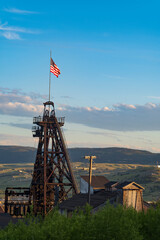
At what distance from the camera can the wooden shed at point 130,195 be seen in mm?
47906

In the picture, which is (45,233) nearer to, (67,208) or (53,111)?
(67,208)

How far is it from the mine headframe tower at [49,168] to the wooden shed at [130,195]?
17.2 m

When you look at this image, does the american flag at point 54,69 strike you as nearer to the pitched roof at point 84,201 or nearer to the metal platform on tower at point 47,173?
the metal platform on tower at point 47,173

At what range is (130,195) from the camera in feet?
159

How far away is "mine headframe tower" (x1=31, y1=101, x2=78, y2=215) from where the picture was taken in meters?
64.6

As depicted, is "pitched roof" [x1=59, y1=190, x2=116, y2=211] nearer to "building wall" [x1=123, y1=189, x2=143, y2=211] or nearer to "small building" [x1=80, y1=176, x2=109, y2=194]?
"building wall" [x1=123, y1=189, x2=143, y2=211]

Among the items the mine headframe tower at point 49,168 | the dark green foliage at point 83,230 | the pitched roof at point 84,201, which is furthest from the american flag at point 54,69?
the dark green foliage at point 83,230

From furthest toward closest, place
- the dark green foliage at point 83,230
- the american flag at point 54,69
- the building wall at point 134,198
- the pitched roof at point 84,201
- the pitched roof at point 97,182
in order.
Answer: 1. the american flag at point 54,69
2. the pitched roof at point 97,182
3. the pitched roof at point 84,201
4. the building wall at point 134,198
5. the dark green foliage at point 83,230

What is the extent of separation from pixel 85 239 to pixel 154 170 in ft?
434

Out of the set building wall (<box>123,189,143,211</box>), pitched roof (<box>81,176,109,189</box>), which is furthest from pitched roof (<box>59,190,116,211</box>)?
pitched roof (<box>81,176,109,189</box>)

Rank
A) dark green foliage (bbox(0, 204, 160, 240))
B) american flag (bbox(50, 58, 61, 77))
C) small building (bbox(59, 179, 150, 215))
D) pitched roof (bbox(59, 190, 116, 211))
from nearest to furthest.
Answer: dark green foliage (bbox(0, 204, 160, 240)), small building (bbox(59, 179, 150, 215)), pitched roof (bbox(59, 190, 116, 211)), american flag (bbox(50, 58, 61, 77))

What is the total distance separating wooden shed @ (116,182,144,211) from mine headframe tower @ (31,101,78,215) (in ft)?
56.4

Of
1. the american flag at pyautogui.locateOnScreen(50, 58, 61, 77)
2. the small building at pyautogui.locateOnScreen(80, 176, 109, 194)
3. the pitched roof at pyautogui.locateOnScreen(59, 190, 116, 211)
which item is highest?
the american flag at pyautogui.locateOnScreen(50, 58, 61, 77)

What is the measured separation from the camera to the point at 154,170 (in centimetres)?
15400
